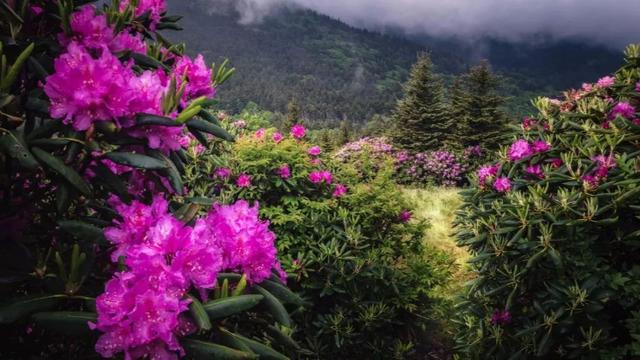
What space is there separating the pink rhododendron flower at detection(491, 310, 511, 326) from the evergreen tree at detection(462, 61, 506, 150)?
1603cm

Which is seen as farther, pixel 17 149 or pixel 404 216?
pixel 404 216

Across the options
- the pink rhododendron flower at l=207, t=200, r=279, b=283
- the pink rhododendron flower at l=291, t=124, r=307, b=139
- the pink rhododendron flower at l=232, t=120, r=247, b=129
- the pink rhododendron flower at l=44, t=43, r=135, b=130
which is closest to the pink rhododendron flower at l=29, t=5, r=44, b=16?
the pink rhododendron flower at l=44, t=43, r=135, b=130

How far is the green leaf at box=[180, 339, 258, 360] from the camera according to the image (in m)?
1.17

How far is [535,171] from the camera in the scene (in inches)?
136

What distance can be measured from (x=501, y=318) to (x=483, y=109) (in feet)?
55.2

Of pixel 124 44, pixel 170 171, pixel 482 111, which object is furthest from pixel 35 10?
pixel 482 111

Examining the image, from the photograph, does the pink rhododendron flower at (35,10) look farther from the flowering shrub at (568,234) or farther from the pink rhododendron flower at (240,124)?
the pink rhododendron flower at (240,124)

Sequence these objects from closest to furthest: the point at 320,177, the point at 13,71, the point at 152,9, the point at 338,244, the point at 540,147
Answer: the point at 13,71 → the point at 152,9 → the point at 540,147 → the point at 338,244 → the point at 320,177

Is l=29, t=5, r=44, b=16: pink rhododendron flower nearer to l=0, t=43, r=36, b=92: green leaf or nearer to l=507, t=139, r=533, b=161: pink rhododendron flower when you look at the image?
l=0, t=43, r=36, b=92: green leaf

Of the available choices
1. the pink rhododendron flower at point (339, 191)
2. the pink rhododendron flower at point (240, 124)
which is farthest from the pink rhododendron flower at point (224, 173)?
the pink rhododendron flower at point (240, 124)

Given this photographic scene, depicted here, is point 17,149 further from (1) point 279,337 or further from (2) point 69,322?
(1) point 279,337

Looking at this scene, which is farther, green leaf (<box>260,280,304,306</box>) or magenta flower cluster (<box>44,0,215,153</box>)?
green leaf (<box>260,280,304,306</box>)

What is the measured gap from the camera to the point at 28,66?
1.36m

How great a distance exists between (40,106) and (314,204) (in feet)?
10.8
